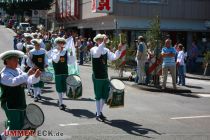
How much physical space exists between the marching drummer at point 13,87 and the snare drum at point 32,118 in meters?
0.11

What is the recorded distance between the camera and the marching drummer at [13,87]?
739 cm

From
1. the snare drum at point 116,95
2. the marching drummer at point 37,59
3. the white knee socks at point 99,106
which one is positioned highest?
the marching drummer at point 37,59

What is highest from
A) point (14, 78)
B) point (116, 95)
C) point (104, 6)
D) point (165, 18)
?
point (104, 6)

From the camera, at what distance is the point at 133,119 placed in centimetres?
1180

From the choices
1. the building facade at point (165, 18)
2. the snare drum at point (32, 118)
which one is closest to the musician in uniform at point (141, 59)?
the snare drum at point (32, 118)

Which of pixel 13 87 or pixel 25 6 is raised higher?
pixel 25 6

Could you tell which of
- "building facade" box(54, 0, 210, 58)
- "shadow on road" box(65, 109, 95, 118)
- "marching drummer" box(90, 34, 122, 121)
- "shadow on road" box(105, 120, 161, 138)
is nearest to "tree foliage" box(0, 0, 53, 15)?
"building facade" box(54, 0, 210, 58)

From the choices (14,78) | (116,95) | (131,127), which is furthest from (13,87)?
(116,95)

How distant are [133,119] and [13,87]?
4924 millimetres

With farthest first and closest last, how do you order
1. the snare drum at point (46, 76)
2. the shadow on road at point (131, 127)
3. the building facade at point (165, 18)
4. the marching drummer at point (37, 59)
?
1. the building facade at point (165, 18)
2. the marching drummer at point (37, 59)
3. the snare drum at point (46, 76)
4. the shadow on road at point (131, 127)

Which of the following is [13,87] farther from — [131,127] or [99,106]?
[99,106]

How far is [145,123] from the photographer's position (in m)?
11.3

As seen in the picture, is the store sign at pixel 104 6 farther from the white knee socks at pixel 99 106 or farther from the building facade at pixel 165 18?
the white knee socks at pixel 99 106

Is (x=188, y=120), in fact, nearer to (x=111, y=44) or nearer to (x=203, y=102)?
(x=203, y=102)
